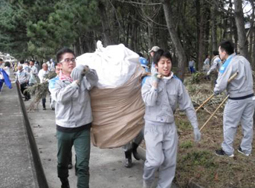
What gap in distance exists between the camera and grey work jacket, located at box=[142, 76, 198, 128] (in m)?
3.18

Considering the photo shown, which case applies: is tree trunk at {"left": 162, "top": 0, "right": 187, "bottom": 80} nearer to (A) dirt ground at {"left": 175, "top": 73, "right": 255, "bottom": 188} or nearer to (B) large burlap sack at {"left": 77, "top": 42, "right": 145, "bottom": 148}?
(A) dirt ground at {"left": 175, "top": 73, "right": 255, "bottom": 188}

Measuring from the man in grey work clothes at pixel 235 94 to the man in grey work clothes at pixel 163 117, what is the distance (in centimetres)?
131

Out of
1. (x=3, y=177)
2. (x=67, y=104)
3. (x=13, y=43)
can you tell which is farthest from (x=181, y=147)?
(x=13, y=43)

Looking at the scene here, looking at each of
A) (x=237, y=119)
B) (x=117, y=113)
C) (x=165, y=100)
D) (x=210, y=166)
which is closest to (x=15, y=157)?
(x=117, y=113)

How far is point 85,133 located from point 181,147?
90.5 inches

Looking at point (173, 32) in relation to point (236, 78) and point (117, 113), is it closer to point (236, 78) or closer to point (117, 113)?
point (236, 78)

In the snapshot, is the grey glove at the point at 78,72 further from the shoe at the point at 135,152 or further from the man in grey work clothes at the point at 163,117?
the shoe at the point at 135,152

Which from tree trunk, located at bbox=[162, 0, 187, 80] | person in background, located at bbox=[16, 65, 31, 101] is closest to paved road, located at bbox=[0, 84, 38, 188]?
tree trunk, located at bbox=[162, 0, 187, 80]

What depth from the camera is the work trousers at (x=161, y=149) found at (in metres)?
3.18

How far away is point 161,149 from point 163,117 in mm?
364

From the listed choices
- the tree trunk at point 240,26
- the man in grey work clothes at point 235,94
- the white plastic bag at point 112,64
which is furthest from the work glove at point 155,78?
the tree trunk at point 240,26

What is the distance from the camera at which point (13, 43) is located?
21.6m

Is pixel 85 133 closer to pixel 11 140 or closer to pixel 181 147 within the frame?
pixel 11 140

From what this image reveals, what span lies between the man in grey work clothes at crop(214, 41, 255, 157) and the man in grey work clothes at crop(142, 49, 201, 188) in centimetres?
131
